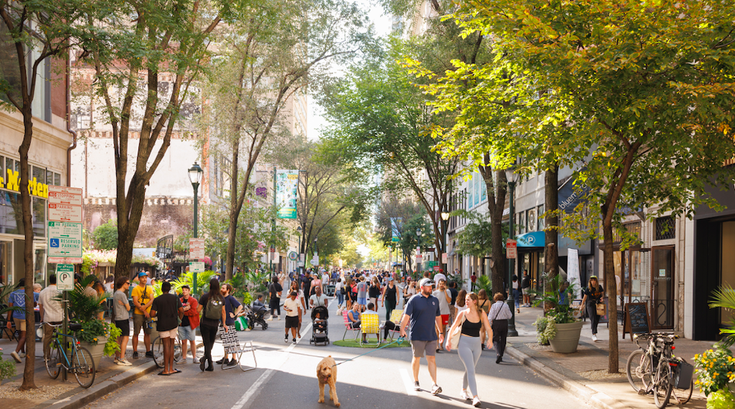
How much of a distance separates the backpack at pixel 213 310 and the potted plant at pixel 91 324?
6.10ft

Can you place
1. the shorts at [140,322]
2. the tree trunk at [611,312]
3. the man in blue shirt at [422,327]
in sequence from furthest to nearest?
the shorts at [140,322] → the tree trunk at [611,312] → the man in blue shirt at [422,327]

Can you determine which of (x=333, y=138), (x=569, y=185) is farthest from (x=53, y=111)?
(x=569, y=185)

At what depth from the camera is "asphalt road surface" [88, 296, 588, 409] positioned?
33.3 ft

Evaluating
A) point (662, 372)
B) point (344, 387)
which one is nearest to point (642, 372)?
point (662, 372)

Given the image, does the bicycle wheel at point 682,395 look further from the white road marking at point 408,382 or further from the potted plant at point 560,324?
the potted plant at point 560,324

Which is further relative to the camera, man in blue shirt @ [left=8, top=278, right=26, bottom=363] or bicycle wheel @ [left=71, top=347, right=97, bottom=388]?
man in blue shirt @ [left=8, top=278, right=26, bottom=363]

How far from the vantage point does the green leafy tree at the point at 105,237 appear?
142 feet

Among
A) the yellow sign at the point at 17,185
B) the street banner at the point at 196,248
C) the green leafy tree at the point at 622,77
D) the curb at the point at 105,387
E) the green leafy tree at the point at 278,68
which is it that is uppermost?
the green leafy tree at the point at 278,68

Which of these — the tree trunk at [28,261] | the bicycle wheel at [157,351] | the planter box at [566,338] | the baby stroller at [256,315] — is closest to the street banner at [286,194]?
the baby stroller at [256,315]

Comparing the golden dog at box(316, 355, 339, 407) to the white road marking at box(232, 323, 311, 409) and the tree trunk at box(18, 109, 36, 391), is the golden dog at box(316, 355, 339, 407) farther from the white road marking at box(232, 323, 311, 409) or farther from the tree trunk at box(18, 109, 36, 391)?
the tree trunk at box(18, 109, 36, 391)

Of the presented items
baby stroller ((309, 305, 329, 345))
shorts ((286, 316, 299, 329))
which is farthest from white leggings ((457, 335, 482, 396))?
shorts ((286, 316, 299, 329))

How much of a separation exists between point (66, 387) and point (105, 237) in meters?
34.7

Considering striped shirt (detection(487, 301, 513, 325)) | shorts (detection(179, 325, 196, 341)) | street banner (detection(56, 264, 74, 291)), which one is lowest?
shorts (detection(179, 325, 196, 341))

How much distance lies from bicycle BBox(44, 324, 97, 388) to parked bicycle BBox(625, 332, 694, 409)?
8855 mm
